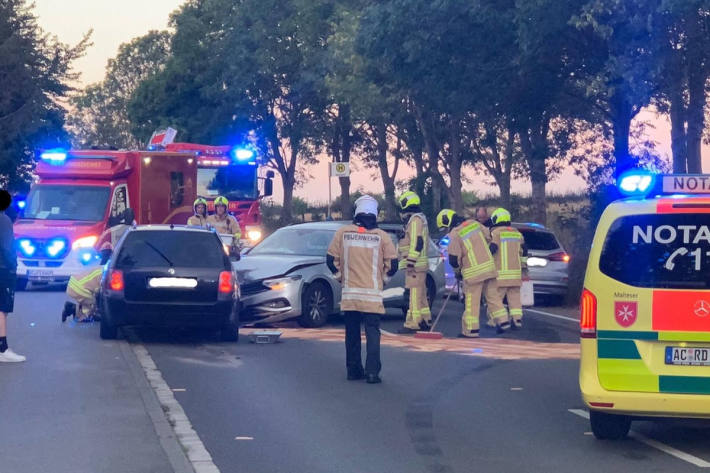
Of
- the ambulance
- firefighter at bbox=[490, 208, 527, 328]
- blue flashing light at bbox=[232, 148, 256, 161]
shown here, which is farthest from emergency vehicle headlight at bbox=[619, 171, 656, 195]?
blue flashing light at bbox=[232, 148, 256, 161]

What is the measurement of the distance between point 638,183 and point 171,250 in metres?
8.44

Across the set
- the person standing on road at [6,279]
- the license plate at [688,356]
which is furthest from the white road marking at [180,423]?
the license plate at [688,356]

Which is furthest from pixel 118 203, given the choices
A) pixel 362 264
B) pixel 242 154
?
pixel 362 264

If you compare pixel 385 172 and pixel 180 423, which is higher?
pixel 385 172

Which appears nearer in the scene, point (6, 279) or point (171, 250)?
point (6, 279)

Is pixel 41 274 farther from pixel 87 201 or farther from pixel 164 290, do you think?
pixel 164 290

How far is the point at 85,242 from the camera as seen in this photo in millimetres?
26312

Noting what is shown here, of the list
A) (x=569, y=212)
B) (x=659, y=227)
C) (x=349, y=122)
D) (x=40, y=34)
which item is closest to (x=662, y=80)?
(x=569, y=212)

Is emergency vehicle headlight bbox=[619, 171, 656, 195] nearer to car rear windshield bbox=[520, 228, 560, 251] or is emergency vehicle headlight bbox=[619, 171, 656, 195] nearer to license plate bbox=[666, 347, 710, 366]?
license plate bbox=[666, 347, 710, 366]

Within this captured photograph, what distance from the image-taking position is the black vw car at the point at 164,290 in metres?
16.0

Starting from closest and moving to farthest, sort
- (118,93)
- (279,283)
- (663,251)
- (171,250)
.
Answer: (663,251) → (171,250) → (279,283) → (118,93)

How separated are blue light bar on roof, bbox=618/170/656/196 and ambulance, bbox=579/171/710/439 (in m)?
0.16

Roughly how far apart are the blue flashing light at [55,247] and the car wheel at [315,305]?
29.3 feet

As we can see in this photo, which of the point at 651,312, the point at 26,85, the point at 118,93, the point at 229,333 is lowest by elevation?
the point at 229,333
